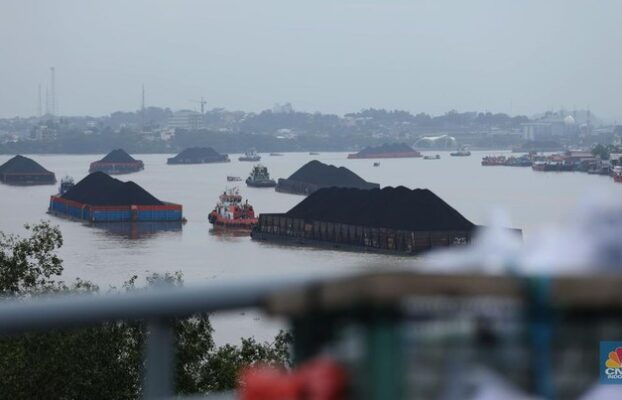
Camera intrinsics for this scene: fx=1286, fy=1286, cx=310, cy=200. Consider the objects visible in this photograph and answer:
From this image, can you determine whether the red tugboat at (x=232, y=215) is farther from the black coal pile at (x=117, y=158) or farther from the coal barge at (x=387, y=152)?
the coal barge at (x=387, y=152)

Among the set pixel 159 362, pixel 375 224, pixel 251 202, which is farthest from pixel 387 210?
pixel 159 362

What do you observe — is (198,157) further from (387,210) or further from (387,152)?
(387,210)

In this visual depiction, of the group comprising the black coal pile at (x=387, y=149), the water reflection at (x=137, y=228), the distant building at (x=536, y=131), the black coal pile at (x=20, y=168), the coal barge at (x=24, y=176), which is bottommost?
the water reflection at (x=137, y=228)

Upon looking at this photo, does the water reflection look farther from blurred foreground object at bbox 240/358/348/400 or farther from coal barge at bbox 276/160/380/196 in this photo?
blurred foreground object at bbox 240/358/348/400

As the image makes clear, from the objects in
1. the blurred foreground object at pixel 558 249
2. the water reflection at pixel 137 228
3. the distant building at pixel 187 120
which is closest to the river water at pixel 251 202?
the blurred foreground object at pixel 558 249

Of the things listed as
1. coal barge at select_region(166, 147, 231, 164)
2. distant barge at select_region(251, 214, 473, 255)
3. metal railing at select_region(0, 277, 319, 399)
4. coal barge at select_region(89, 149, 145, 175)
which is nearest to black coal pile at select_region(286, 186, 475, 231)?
distant barge at select_region(251, 214, 473, 255)

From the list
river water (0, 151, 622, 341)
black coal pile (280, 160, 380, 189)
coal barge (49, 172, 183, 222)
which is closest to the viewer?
river water (0, 151, 622, 341)

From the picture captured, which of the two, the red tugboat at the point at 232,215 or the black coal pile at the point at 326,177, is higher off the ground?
the black coal pile at the point at 326,177

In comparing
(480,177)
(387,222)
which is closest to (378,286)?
(387,222)
